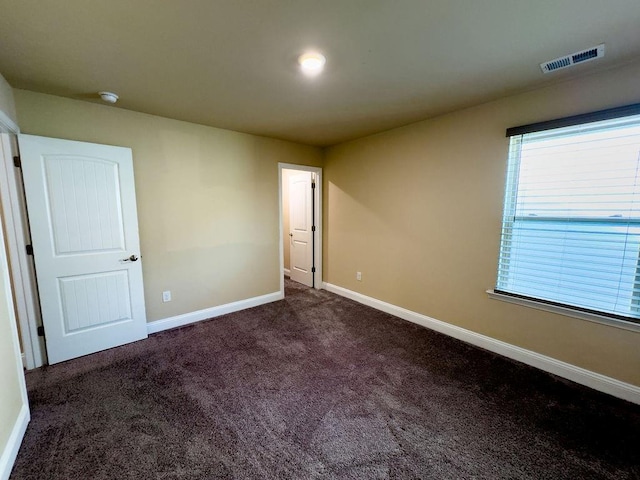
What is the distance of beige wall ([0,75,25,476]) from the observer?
145 cm

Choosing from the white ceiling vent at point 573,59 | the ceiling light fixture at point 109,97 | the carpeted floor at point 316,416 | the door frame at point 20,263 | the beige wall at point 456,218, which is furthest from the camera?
the ceiling light fixture at point 109,97

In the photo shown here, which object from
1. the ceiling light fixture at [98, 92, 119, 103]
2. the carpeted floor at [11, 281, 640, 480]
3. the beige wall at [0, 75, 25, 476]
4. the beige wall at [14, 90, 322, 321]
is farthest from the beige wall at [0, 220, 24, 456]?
the ceiling light fixture at [98, 92, 119, 103]

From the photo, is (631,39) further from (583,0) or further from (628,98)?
(583,0)

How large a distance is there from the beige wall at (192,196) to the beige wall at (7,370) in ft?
4.06

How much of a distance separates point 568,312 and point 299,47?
9.45ft

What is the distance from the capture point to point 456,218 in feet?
9.21

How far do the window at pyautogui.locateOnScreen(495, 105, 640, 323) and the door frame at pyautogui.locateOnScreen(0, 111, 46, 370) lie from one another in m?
4.31

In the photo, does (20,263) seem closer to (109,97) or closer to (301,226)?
(109,97)

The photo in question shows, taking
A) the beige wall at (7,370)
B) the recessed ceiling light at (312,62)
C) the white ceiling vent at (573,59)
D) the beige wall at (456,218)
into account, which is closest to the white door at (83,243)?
the beige wall at (7,370)

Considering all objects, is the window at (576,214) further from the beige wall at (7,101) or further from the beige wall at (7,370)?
the beige wall at (7,101)

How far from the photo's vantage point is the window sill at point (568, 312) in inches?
75.7

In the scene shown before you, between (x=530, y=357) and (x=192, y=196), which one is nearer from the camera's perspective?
(x=530, y=357)

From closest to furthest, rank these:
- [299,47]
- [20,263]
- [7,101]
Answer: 1. [299,47]
2. [7,101]
3. [20,263]

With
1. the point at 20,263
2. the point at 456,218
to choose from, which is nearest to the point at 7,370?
the point at 20,263
